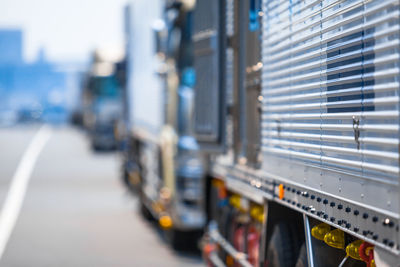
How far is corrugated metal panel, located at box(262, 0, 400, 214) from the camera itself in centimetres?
346

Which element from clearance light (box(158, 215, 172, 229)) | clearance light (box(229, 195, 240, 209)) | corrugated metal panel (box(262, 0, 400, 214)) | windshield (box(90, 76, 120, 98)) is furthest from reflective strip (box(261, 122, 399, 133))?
windshield (box(90, 76, 120, 98))

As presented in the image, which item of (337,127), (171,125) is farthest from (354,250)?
(171,125)

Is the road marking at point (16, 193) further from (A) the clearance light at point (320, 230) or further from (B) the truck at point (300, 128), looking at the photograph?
(A) the clearance light at point (320, 230)

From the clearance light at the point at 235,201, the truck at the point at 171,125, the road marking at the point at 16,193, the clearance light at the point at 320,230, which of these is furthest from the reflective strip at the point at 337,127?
the road marking at the point at 16,193

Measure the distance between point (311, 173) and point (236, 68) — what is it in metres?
2.23

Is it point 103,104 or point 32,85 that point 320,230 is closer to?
point 103,104

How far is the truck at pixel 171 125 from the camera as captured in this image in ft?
33.7

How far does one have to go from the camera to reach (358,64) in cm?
380

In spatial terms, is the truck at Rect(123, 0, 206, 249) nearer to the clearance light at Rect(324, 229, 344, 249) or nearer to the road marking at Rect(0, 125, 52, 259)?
the road marking at Rect(0, 125, 52, 259)

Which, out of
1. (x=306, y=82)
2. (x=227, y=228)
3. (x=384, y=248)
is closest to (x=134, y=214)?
(x=227, y=228)

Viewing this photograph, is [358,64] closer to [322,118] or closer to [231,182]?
[322,118]

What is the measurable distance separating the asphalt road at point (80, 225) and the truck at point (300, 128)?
299 centimetres

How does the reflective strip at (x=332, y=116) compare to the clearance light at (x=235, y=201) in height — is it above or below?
above

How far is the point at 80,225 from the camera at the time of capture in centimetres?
1442
